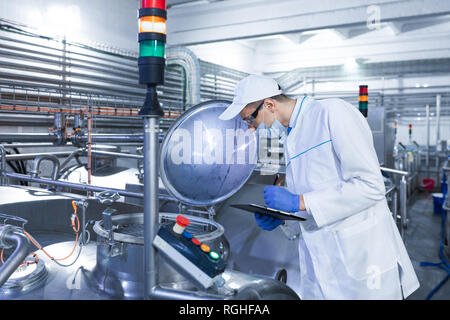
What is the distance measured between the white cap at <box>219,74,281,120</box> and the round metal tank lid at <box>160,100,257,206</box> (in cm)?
7

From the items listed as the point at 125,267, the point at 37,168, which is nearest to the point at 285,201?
the point at 125,267

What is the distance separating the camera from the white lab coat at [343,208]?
0.94 m

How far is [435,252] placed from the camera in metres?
3.14

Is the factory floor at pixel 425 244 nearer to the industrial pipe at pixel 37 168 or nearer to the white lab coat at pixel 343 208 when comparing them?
the white lab coat at pixel 343 208

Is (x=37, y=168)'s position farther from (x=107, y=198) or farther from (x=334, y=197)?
(x=334, y=197)

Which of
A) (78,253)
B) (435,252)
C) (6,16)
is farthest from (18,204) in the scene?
(435,252)

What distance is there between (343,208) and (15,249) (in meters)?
0.78

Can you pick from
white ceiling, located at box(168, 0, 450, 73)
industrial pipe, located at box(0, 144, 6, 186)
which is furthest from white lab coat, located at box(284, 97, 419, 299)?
white ceiling, located at box(168, 0, 450, 73)

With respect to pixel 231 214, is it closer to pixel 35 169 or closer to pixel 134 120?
pixel 35 169

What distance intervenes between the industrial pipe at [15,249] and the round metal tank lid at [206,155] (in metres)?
0.35

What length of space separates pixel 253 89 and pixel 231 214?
3.27 feet

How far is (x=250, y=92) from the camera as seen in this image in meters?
1.01

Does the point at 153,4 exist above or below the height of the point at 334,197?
above

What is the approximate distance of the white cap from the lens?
1.00 meters
